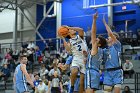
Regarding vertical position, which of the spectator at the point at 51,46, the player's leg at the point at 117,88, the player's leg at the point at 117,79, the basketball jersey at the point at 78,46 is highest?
the spectator at the point at 51,46

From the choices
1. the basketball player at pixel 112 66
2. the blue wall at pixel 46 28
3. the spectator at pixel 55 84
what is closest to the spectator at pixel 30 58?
the blue wall at pixel 46 28

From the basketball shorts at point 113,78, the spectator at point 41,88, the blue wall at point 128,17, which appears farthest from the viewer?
the blue wall at point 128,17

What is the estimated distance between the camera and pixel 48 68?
69.0 feet

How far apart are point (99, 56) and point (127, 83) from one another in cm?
806

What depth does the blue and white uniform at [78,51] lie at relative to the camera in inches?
392

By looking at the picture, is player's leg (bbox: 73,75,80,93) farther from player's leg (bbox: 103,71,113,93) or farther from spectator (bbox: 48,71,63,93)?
spectator (bbox: 48,71,63,93)

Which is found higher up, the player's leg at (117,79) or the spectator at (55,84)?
the player's leg at (117,79)

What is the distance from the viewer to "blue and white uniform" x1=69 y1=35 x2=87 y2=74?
9945 millimetres

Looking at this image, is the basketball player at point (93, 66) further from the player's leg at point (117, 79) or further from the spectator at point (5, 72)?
the spectator at point (5, 72)

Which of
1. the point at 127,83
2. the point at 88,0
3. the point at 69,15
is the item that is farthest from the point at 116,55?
the point at 69,15

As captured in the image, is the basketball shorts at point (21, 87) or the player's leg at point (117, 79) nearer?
the player's leg at point (117, 79)

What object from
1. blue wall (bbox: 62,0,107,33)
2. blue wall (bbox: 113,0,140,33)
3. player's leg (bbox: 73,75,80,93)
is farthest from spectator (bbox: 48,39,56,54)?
player's leg (bbox: 73,75,80,93)

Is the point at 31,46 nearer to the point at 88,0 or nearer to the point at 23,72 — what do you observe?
the point at 88,0

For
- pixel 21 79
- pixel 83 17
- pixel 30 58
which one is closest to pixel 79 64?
pixel 21 79
